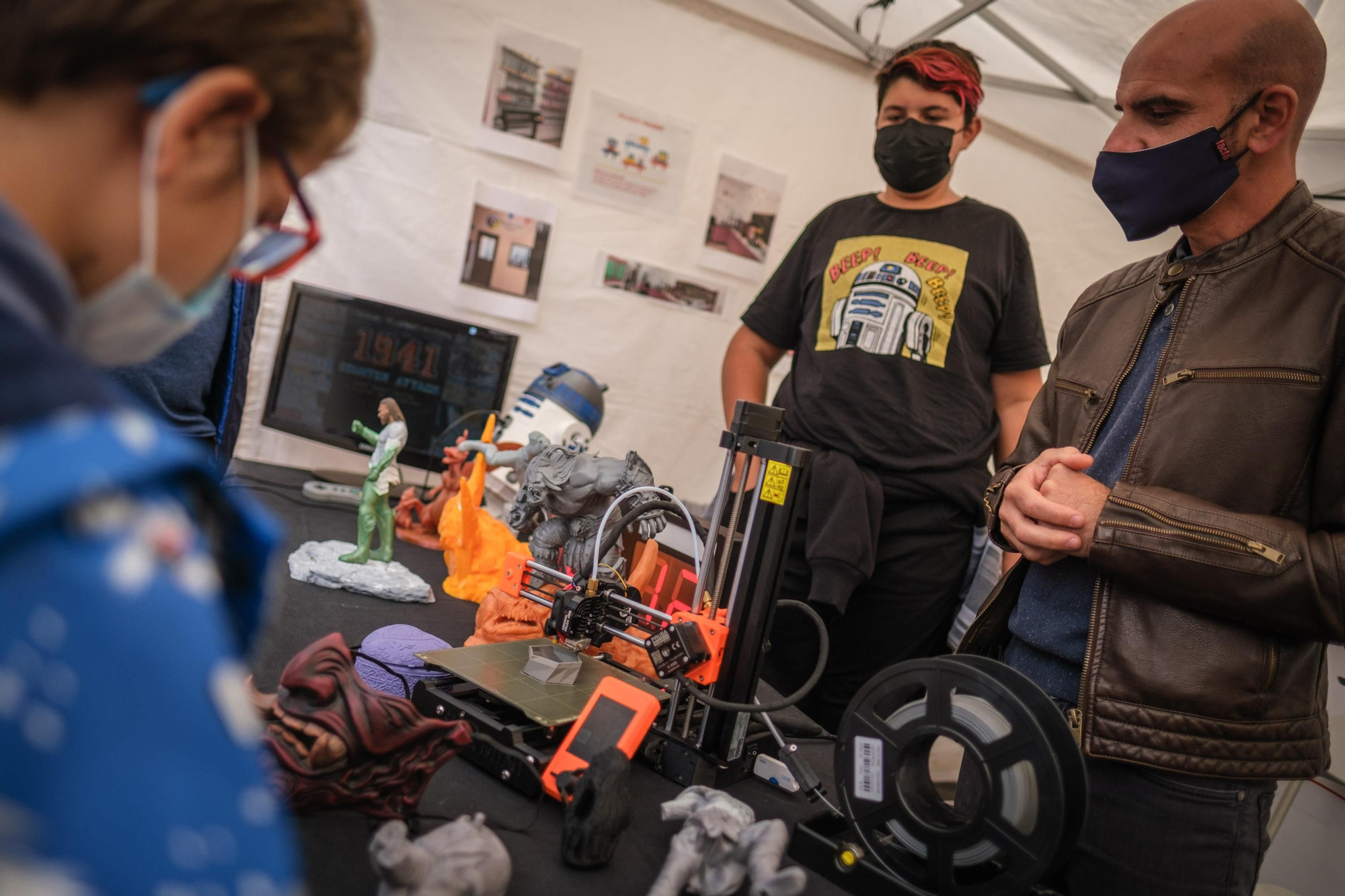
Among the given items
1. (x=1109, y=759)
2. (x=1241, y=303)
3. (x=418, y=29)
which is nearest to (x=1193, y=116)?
(x=1241, y=303)

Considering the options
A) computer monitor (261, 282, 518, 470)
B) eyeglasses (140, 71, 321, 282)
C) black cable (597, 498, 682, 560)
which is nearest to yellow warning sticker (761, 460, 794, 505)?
black cable (597, 498, 682, 560)

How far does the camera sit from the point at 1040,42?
9.63 ft

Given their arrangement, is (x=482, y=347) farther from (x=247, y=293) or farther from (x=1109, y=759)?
(x=1109, y=759)

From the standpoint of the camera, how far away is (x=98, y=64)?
439 millimetres

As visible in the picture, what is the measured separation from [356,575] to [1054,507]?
1449 millimetres

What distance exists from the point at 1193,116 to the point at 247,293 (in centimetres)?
156

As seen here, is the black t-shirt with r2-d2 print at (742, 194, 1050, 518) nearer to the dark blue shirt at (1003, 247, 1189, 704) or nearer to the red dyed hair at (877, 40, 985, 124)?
the red dyed hair at (877, 40, 985, 124)

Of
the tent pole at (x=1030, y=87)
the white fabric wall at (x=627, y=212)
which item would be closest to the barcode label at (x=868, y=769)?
the white fabric wall at (x=627, y=212)

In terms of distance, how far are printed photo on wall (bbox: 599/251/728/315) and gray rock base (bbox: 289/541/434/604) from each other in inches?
62.6

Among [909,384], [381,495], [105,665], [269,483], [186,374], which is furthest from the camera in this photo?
[269,483]

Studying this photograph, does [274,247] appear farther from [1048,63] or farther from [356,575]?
[1048,63]

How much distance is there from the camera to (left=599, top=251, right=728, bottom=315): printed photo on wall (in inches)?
125

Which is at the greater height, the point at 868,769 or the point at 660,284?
the point at 660,284

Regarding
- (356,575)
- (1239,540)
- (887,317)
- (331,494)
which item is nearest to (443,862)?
(1239,540)
